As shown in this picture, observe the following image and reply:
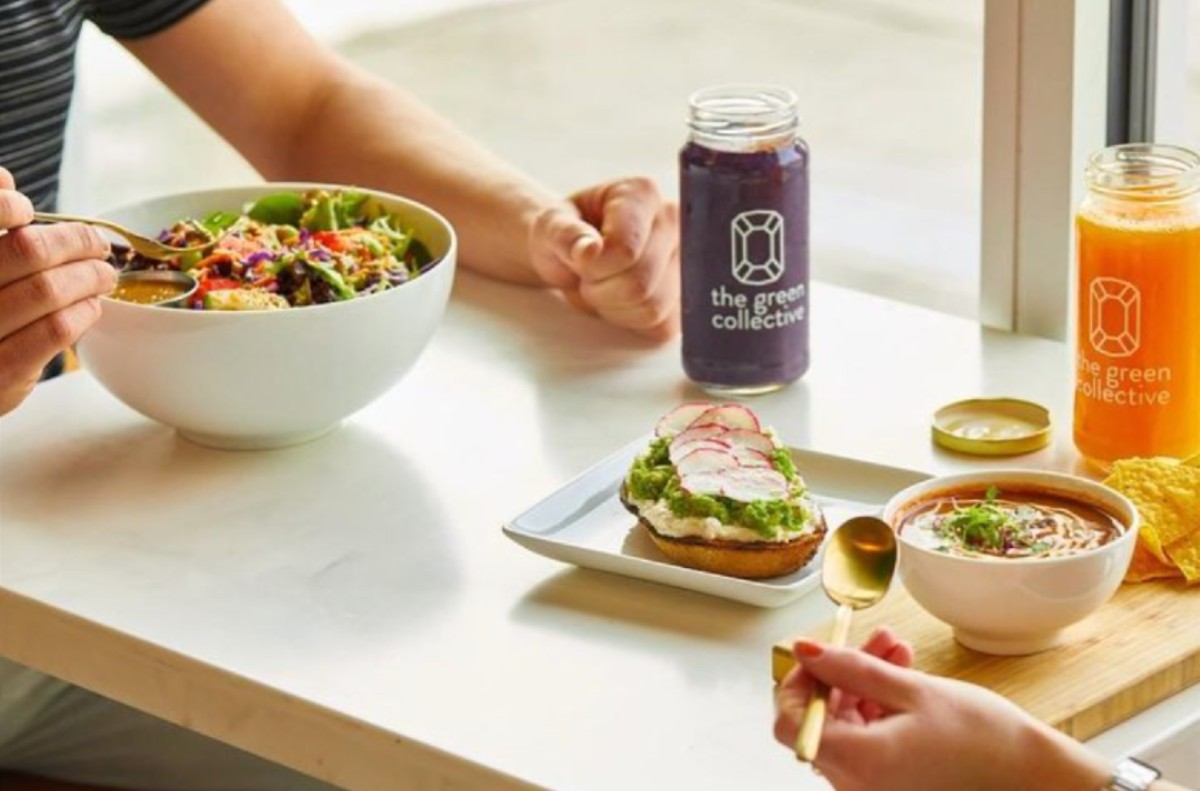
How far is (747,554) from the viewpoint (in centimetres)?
132

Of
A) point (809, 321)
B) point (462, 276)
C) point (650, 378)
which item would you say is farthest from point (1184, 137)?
point (462, 276)

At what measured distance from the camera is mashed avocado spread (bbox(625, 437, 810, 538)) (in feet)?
4.32

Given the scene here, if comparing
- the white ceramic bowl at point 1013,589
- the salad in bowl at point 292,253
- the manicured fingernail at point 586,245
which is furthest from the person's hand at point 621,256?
the white ceramic bowl at point 1013,589

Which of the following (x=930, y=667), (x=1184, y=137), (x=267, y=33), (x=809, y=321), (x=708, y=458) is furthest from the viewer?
(x=267, y=33)

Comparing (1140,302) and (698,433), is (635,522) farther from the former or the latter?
(1140,302)

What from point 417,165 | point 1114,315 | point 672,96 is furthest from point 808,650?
point 672,96

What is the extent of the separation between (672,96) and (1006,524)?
4213 mm

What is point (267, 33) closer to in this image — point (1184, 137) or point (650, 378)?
point (650, 378)

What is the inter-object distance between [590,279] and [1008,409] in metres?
0.39

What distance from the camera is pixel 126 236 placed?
1623 millimetres

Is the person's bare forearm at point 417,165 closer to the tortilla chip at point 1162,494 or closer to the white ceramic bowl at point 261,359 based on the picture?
the white ceramic bowl at point 261,359

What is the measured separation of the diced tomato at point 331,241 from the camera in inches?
64.6

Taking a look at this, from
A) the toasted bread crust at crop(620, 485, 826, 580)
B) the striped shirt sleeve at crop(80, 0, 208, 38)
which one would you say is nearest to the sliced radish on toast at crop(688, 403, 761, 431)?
the toasted bread crust at crop(620, 485, 826, 580)

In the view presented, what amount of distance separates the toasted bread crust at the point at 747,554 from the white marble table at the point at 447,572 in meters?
0.02
